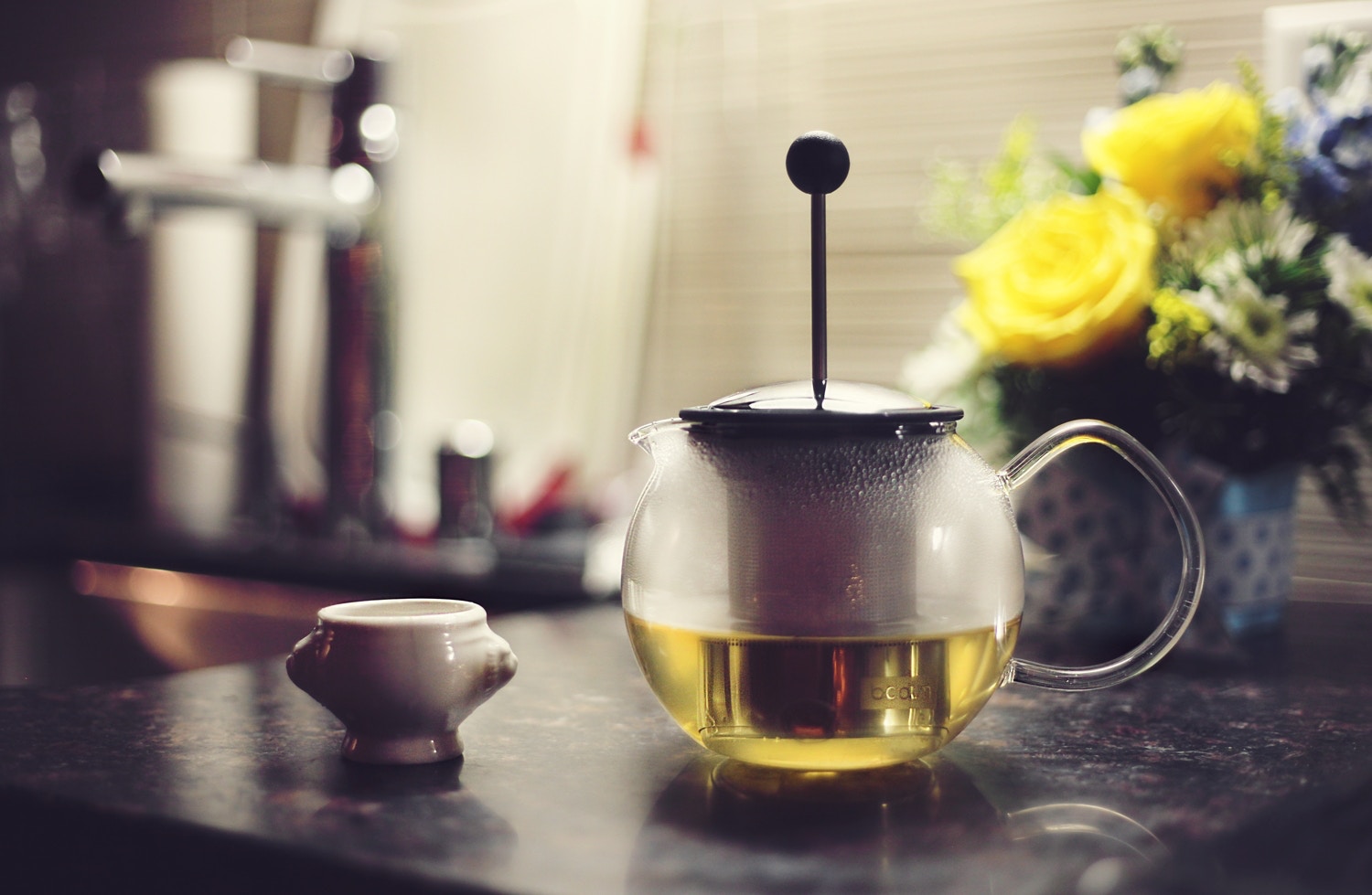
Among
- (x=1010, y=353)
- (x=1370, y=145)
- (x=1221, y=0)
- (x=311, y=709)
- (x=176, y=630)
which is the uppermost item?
(x=1221, y=0)

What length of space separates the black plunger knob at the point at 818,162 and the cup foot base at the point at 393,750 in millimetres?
311

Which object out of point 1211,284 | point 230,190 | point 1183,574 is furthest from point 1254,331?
point 230,190

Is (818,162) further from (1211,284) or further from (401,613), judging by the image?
(1211,284)

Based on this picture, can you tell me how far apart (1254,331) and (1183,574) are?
36cm

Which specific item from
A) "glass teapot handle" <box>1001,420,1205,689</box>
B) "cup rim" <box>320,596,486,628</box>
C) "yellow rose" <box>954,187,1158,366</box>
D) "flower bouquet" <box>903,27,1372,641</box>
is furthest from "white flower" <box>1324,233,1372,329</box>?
"cup rim" <box>320,596,486,628</box>

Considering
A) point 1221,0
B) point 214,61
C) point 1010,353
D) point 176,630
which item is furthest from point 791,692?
point 214,61

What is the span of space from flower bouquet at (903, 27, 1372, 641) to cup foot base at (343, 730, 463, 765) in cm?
54

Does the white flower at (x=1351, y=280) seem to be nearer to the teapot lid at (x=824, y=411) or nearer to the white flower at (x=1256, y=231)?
the white flower at (x=1256, y=231)

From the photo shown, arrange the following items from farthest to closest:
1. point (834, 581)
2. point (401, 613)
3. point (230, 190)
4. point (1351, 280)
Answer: point (230, 190) → point (1351, 280) → point (401, 613) → point (834, 581)

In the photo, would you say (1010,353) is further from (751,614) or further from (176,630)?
(176,630)

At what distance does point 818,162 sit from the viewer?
1.98 ft

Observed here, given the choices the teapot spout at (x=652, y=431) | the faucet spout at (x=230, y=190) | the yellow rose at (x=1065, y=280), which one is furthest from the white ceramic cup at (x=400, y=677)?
the faucet spout at (x=230, y=190)

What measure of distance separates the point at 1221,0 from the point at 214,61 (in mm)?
1393

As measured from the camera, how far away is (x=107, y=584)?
161 centimetres
